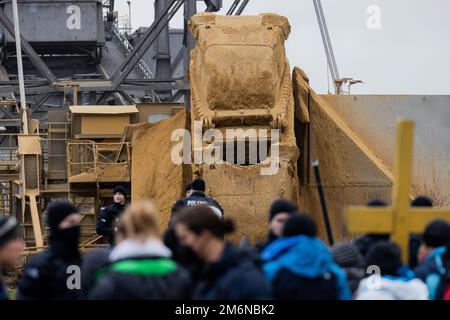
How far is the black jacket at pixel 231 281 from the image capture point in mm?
8711

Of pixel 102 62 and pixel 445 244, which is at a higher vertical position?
pixel 445 244

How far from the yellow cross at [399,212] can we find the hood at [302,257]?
24cm

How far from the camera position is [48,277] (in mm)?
10148

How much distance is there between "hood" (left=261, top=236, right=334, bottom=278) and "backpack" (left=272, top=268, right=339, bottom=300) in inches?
1.4

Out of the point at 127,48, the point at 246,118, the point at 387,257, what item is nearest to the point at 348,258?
the point at 387,257

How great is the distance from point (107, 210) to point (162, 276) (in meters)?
9.54

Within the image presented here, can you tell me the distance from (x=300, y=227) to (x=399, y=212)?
1.98 feet

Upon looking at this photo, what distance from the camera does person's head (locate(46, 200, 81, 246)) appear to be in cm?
Answer: 1049

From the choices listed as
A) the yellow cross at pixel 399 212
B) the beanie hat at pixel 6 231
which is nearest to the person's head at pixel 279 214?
the yellow cross at pixel 399 212

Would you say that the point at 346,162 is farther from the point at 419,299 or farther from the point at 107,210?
the point at 419,299

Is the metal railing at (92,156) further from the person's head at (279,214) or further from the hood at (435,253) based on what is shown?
the hood at (435,253)
